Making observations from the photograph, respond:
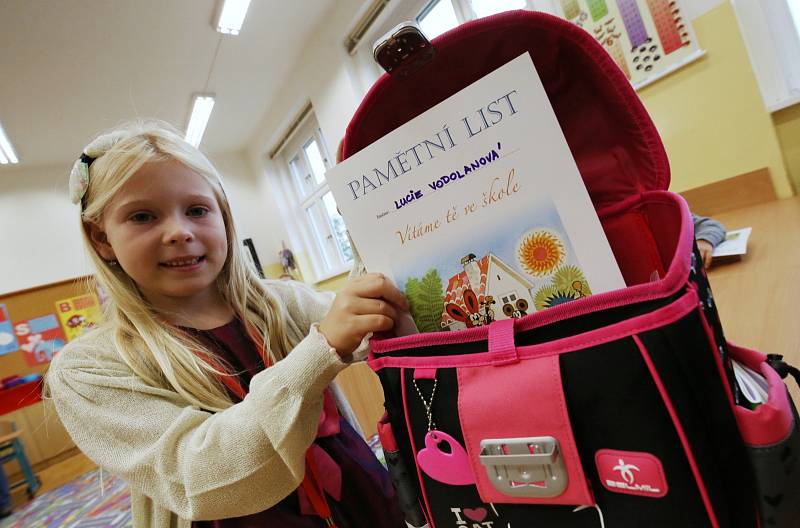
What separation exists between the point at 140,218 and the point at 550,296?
0.60m

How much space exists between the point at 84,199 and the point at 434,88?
61 centimetres

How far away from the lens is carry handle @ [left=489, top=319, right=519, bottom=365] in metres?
0.32

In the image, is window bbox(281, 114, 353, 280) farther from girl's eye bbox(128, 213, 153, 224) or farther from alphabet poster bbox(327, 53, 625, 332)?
alphabet poster bbox(327, 53, 625, 332)

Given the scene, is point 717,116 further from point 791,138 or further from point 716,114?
point 791,138

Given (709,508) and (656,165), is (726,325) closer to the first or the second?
(656,165)

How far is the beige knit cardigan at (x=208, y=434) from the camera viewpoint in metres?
0.41

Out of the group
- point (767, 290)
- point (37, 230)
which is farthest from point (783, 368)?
point (37, 230)

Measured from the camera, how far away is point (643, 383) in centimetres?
28

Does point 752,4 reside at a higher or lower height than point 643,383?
higher

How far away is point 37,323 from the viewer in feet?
12.1

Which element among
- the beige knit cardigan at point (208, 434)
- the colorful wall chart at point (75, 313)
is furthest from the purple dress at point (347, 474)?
the colorful wall chart at point (75, 313)

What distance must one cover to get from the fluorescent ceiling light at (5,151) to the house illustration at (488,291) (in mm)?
4107

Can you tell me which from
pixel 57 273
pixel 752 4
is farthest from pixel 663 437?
pixel 57 273

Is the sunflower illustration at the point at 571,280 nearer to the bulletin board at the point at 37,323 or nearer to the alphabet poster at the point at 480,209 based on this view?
the alphabet poster at the point at 480,209
